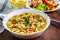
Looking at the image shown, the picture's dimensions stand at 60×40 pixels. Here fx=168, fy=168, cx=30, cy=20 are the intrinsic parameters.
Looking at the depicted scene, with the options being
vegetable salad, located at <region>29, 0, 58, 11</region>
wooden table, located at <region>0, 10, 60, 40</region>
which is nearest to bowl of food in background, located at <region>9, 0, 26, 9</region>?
vegetable salad, located at <region>29, 0, 58, 11</region>

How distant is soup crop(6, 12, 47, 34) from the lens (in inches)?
47.8

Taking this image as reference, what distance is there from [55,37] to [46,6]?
423mm

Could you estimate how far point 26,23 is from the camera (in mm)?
1290

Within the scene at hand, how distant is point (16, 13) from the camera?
1.41m

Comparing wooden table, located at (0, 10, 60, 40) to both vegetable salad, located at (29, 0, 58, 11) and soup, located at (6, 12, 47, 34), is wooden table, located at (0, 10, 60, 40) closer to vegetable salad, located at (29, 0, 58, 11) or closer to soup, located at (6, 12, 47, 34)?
soup, located at (6, 12, 47, 34)

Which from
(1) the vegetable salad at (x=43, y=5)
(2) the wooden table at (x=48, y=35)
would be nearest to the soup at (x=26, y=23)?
(2) the wooden table at (x=48, y=35)

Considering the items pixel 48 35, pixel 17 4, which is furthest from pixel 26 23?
pixel 17 4

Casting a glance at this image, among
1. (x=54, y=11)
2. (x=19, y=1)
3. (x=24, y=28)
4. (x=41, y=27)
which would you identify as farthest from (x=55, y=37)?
(x=19, y=1)

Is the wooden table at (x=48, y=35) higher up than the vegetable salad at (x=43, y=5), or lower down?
lower down

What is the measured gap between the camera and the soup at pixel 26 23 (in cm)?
121

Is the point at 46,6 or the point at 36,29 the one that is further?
the point at 46,6

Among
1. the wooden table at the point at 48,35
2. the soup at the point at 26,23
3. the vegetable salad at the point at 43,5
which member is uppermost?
the vegetable salad at the point at 43,5

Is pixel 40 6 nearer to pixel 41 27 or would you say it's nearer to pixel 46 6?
pixel 46 6

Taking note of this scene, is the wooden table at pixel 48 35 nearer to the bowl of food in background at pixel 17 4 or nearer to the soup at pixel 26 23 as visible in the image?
the soup at pixel 26 23
